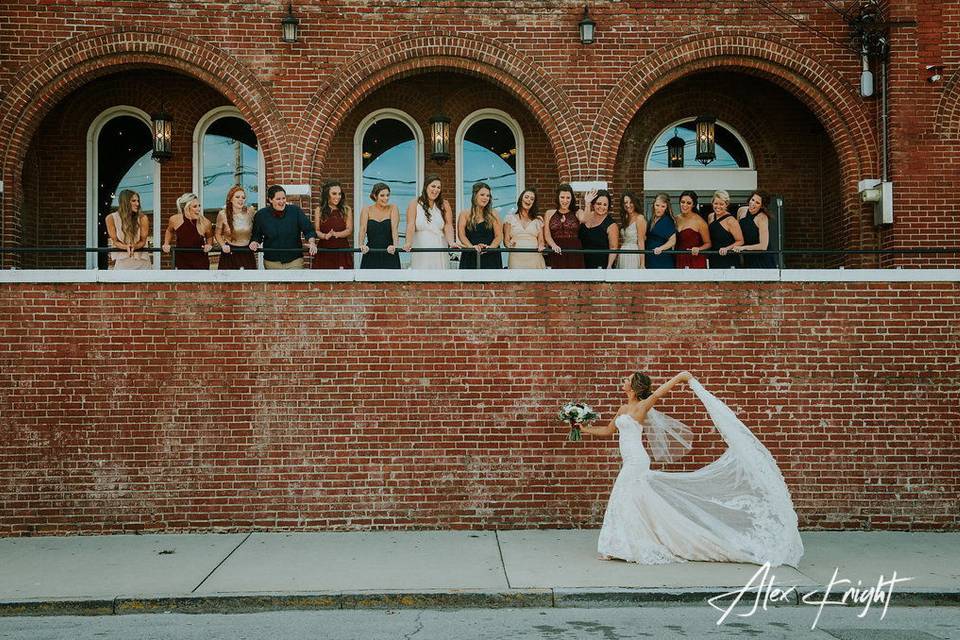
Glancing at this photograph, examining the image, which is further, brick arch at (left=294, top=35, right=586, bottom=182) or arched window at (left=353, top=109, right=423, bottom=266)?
A: arched window at (left=353, top=109, right=423, bottom=266)

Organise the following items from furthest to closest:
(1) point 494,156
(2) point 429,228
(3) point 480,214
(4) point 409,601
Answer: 1. (1) point 494,156
2. (2) point 429,228
3. (3) point 480,214
4. (4) point 409,601

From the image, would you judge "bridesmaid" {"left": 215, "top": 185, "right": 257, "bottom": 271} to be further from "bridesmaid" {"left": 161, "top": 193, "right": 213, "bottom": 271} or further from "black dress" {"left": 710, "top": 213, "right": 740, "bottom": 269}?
"black dress" {"left": 710, "top": 213, "right": 740, "bottom": 269}

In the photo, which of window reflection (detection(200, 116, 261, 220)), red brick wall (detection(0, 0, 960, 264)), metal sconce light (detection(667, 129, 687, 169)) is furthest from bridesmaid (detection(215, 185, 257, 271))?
metal sconce light (detection(667, 129, 687, 169))

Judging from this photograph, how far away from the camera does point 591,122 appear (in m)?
13.6

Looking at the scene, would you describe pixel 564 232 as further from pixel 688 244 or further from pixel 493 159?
pixel 493 159

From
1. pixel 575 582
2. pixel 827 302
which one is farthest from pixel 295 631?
pixel 827 302

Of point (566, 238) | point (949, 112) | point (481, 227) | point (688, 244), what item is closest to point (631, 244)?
point (688, 244)

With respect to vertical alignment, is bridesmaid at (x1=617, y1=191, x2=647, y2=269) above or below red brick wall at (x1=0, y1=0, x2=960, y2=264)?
below

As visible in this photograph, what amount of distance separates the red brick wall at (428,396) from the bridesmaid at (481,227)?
2.74 feet

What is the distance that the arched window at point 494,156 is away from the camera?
15.3 metres

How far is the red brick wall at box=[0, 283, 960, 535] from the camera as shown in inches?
436

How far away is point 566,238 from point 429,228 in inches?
65.9

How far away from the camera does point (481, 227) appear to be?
1207 cm

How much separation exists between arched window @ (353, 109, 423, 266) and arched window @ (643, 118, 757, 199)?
3.58m
